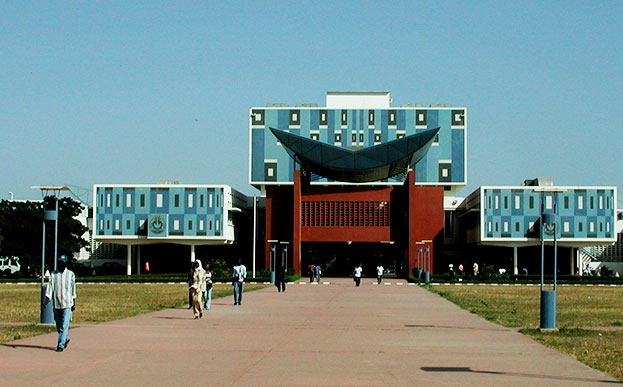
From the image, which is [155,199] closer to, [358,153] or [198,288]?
[358,153]

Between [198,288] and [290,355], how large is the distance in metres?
9.83

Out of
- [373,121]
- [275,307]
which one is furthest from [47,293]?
[373,121]

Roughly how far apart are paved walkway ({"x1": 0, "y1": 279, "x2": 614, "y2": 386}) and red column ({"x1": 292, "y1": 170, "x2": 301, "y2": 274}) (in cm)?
5815

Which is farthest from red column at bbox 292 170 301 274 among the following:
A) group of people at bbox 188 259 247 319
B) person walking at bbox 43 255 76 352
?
person walking at bbox 43 255 76 352

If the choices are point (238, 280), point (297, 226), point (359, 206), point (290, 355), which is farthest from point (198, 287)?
point (359, 206)

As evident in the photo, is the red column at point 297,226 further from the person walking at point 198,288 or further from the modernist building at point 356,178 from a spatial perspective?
the person walking at point 198,288

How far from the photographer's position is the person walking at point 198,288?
75.8 feet

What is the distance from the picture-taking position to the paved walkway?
37.8 feet

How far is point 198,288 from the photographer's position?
23.7m

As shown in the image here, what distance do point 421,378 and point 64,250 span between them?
2741 inches

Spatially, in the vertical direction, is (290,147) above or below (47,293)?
above

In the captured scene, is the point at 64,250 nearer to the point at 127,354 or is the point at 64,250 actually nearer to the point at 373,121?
the point at 373,121

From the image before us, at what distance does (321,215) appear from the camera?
275ft

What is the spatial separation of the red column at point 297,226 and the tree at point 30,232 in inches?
750
